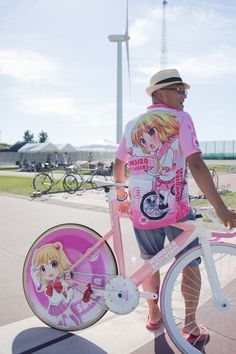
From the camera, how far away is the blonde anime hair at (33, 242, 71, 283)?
10.0 feet

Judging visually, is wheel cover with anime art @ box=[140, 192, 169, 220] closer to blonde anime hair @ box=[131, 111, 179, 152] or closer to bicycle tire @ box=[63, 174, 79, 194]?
blonde anime hair @ box=[131, 111, 179, 152]

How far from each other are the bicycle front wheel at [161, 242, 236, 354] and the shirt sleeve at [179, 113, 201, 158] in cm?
68

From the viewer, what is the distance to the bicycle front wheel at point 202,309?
265 cm

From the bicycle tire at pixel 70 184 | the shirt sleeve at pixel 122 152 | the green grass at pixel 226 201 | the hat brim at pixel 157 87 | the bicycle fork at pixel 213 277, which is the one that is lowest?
the green grass at pixel 226 201

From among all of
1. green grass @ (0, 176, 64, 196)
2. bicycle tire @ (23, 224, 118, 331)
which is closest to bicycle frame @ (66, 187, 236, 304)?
bicycle tire @ (23, 224, 118, 331)

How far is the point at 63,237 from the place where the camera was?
307 cm

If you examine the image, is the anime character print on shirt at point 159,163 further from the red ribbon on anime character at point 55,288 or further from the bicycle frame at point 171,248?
the red ribbon on anime character at point 55,288

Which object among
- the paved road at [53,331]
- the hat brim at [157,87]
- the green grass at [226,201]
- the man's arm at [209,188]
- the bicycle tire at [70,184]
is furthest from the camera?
the bicycle tire at [70,184]

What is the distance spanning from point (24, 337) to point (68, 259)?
714 mm

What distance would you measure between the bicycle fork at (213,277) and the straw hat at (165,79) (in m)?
1.11

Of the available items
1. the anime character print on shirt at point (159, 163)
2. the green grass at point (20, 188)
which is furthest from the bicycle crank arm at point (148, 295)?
the green grass at point (20, 188)

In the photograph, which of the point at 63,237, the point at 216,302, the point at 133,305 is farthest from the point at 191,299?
the point at 63,237

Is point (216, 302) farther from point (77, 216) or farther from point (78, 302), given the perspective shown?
point (77, 216)

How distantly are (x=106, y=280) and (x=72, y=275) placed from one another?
11.0 inches
